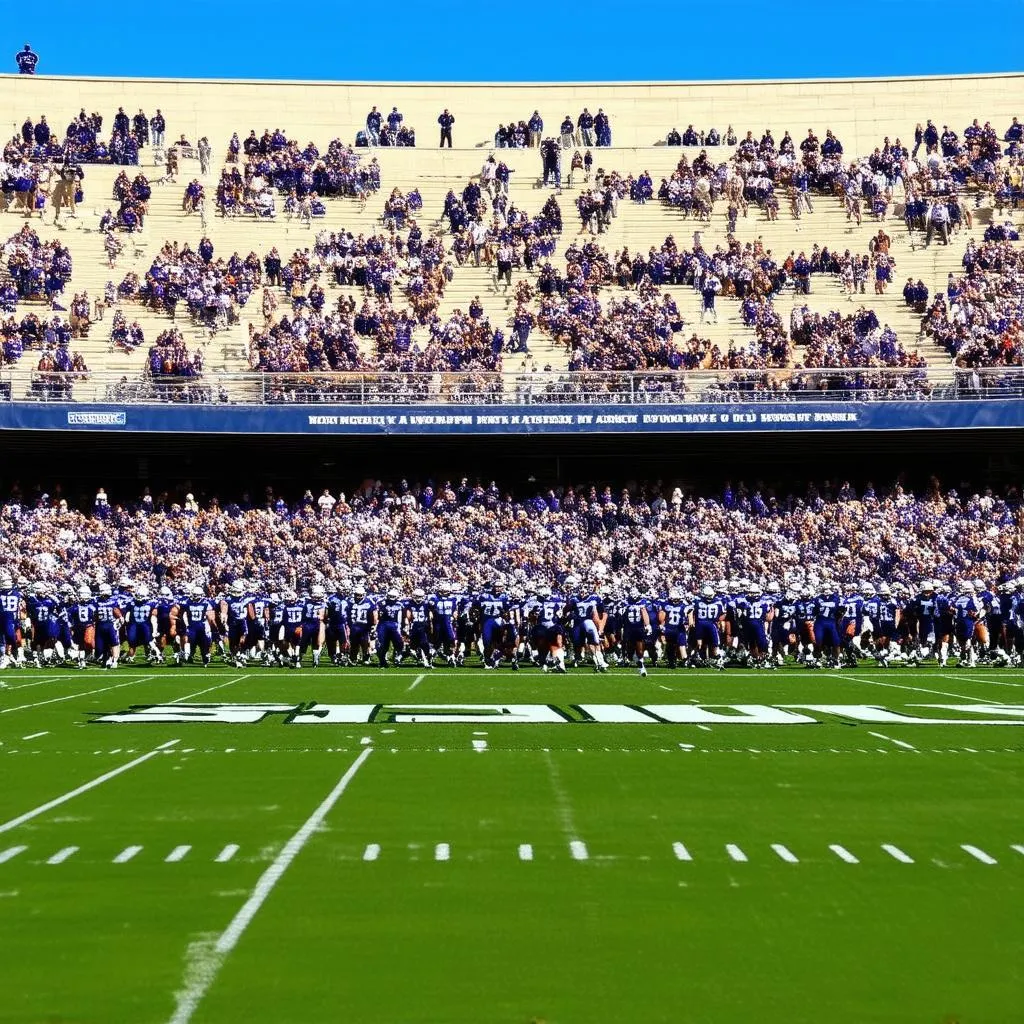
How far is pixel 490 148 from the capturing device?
47.2 m

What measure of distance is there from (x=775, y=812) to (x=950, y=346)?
31.6 m

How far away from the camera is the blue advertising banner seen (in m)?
36.5

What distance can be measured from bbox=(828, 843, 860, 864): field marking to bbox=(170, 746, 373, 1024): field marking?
2.80m

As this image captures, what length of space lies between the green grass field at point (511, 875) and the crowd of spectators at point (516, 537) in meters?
18.7

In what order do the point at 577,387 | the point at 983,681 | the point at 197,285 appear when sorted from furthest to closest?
the point at 197,285, the point at 577,387, the point at 983,681

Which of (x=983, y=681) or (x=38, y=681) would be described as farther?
(x=38, y=681)

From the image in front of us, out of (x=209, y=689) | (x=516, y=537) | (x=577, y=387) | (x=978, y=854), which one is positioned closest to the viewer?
(x=978, y=854)

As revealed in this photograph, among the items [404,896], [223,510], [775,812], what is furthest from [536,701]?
[223,510]

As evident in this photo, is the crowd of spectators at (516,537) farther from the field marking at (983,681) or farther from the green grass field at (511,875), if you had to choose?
the green grass field at (511,875)

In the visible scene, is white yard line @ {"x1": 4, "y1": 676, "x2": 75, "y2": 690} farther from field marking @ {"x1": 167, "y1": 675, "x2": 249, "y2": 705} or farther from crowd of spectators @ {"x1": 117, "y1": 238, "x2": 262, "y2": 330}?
crowd of spectators @ {"x1": 117, "y1": 238, "x2": 262, "y2": 330}

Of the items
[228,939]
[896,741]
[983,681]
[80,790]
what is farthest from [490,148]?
[228,939]

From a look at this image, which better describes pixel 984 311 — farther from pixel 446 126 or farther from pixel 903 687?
pixel 903 687

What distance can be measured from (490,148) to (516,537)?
1717 cm

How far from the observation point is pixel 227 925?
21.3 feet
